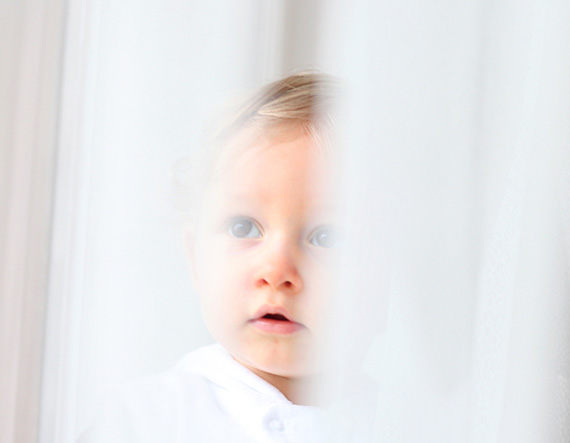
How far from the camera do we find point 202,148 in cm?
41

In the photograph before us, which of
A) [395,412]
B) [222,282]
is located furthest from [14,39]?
[395,412]

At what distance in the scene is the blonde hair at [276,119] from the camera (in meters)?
0.42

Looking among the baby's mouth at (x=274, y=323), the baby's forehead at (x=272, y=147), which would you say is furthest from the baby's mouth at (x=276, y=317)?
the baby's forehead at (x=272, y=147)

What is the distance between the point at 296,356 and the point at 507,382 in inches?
5.7

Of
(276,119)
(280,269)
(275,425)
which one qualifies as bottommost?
(275,425)

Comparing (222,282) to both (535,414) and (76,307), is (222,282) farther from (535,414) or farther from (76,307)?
(535,414)

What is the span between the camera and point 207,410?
435 millimetres

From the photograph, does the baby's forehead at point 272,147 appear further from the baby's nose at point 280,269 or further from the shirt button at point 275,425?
the shirt button at point 275,425

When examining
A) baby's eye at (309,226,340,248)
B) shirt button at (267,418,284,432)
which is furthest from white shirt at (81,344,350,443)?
baby's eye at (309,226,340,248)

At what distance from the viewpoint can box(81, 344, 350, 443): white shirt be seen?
15.5 inches

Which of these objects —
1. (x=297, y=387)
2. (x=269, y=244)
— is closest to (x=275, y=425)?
(x=297, y=387)

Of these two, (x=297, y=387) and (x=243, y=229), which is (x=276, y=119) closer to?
(x=243, y=229)

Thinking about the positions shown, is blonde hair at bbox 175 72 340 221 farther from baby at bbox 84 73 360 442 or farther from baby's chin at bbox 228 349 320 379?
baby's chin at bbox 228 349 320 379

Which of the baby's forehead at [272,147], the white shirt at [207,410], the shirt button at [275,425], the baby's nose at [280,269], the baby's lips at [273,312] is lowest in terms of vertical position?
the shirt button at [275,425]
